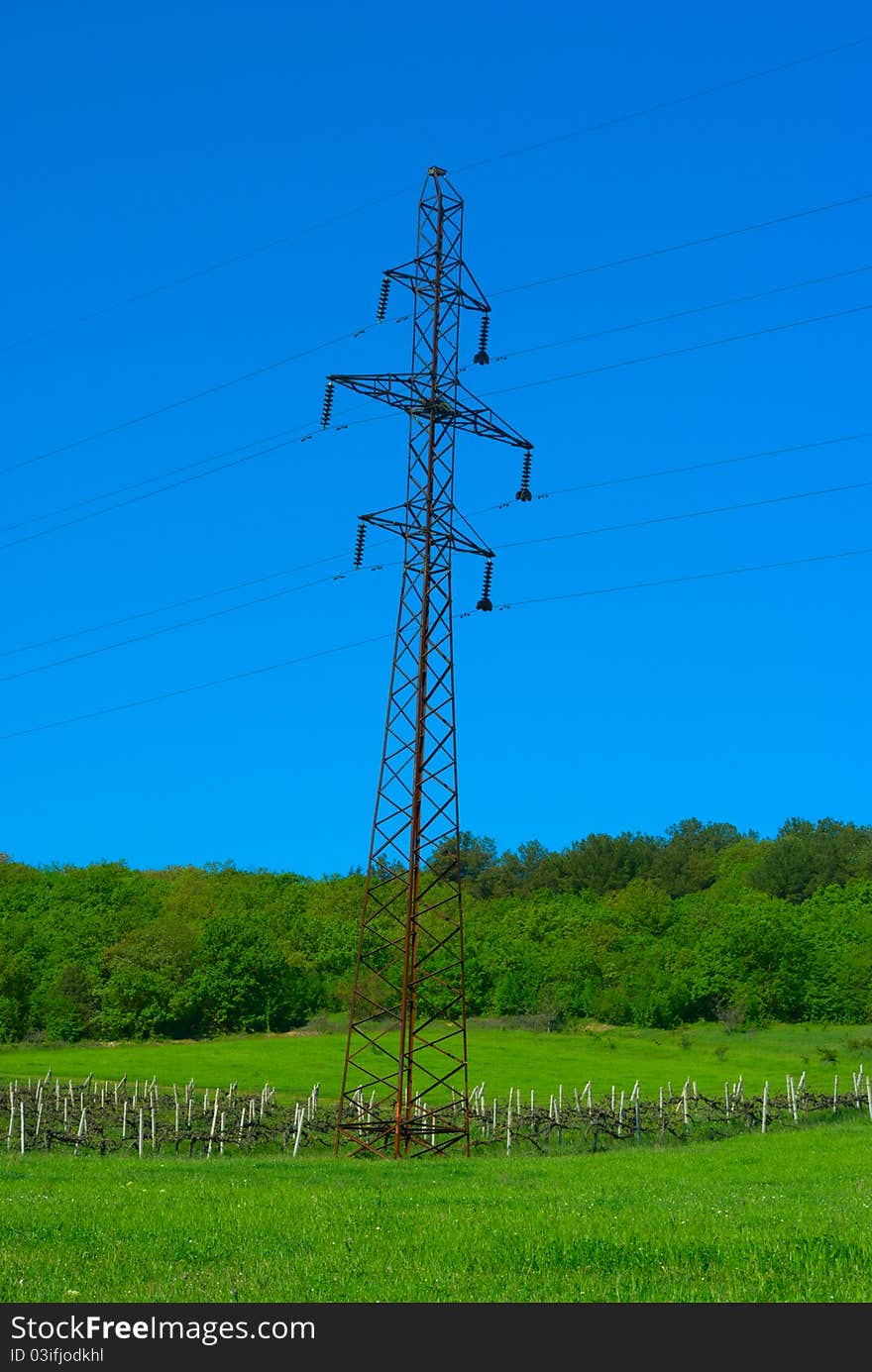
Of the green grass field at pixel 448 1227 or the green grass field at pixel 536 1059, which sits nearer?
the green grass field at pixel 448 1227

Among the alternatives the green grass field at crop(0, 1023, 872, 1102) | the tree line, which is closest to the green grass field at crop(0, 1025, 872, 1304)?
the green grass field at crop(0, 1023, 872, 1102)

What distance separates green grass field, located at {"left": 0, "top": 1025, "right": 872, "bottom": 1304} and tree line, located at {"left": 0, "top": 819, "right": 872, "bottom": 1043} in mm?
64251

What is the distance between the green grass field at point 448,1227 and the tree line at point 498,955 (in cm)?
6425

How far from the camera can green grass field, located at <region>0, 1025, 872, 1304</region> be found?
12492mm

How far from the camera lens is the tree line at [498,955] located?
3922 inches

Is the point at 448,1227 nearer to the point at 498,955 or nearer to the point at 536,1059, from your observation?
the point at 536,1059

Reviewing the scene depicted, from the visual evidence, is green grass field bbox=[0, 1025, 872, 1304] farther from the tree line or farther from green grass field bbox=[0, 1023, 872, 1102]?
the tree line

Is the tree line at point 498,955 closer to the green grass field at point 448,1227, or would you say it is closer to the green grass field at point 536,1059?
the green grass field at point 536,1059

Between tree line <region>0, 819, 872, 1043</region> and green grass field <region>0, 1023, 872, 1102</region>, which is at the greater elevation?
tree line <region>0, 819, 872, 1043</region>

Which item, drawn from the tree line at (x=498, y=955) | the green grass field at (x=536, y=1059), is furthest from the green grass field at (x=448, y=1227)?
the tree line at (x=498, y=955)

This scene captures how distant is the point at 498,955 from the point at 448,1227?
3663 inches
